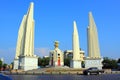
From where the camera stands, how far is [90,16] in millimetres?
60469

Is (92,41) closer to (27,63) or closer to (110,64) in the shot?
(27,63)

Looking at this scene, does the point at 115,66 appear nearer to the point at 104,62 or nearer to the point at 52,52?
the point at 104,62

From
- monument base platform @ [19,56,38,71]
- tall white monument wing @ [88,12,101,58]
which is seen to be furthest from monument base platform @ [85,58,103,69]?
monument base platform @ [19,56,38,71]

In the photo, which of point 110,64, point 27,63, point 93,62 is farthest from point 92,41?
point 110,64

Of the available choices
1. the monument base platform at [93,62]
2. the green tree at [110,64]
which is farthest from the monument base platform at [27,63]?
the green tree at [110,64]

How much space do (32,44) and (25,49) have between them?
11.9ft

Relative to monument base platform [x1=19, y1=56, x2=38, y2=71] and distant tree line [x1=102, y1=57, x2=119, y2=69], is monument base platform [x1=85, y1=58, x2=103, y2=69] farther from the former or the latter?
distant tree line [x1=102, y1=57, x2=119, y2=69]

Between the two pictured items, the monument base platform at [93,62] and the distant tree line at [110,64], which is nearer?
the monument base platform at [93,62]

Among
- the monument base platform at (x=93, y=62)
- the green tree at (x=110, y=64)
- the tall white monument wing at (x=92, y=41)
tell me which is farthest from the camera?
the green tree at (x=110, y=64)

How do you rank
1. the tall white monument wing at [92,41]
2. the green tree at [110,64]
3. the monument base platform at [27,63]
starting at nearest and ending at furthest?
the monument base platform at [27,63], the tall white monument wing at [92,41], the green tree at [110,64]

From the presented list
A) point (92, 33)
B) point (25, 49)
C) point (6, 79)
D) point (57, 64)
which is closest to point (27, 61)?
point (25, 49)

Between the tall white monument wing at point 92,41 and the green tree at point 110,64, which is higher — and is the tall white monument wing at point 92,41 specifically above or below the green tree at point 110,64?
above

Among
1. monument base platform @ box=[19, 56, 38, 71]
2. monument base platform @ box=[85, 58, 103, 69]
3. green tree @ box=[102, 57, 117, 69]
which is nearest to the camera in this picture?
monument base platform @ box=[19, 56, 38, 71]

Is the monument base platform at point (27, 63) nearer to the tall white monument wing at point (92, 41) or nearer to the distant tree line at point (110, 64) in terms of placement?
the tall white monument wing at point (92, 41)
